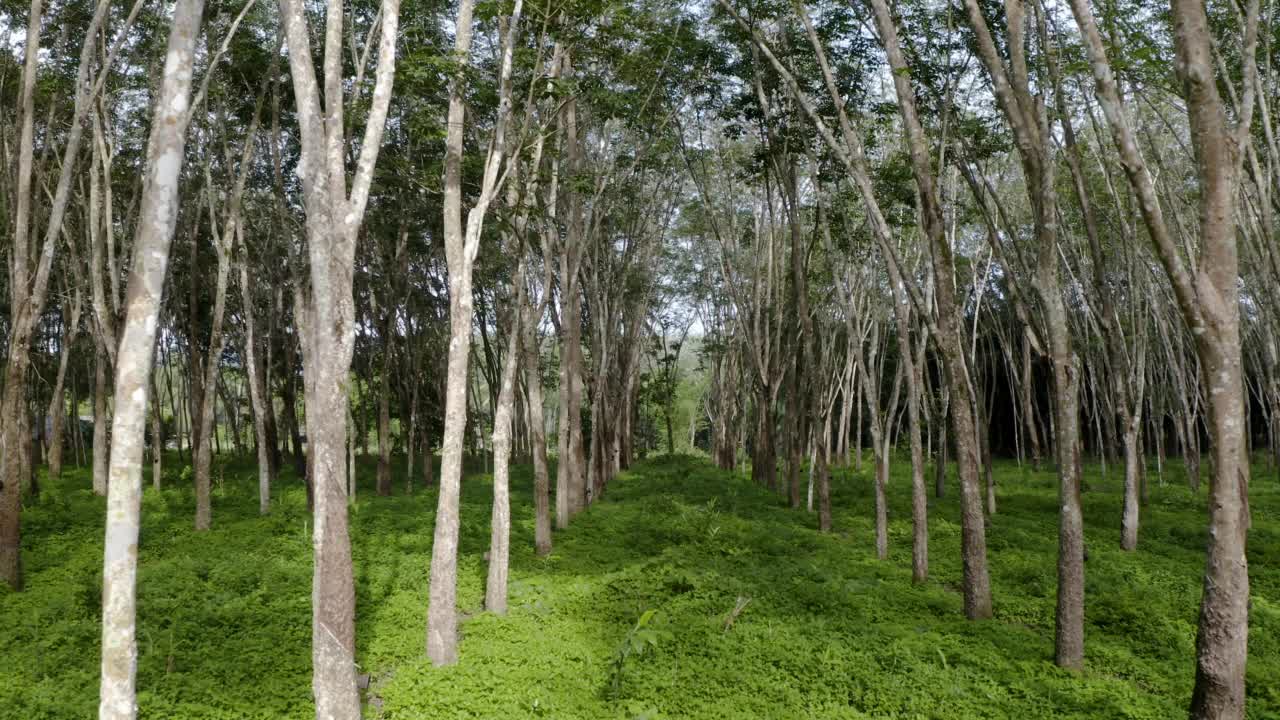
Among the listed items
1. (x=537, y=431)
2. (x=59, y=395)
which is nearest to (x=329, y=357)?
(x=537, y=431)

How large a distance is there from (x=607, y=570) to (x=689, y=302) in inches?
848

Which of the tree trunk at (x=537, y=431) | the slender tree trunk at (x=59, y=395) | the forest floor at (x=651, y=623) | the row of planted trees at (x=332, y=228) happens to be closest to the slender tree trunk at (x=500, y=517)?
the row of planted trees at (x=332, y=228)

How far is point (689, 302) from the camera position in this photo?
3256 cm

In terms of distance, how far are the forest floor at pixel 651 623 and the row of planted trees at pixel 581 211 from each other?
737mm

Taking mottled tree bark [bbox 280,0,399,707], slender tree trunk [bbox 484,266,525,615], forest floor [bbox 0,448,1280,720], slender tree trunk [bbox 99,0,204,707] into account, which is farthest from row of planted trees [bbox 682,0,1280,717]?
slender tree trunk [bbox 99,0,204,707]

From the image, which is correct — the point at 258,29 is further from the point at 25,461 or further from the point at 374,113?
the point at 25,461

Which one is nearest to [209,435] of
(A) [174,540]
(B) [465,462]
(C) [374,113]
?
(A) [174,540]

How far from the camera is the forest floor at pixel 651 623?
738cm

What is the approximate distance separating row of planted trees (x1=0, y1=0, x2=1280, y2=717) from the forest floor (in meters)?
0.74

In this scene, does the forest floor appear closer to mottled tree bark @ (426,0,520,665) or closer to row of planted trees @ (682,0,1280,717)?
mottled tree bark @ (426,0,520,665)

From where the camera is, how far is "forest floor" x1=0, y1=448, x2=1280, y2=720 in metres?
7.38

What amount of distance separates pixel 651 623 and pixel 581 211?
849 centimetres

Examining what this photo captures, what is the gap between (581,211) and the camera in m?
15.0

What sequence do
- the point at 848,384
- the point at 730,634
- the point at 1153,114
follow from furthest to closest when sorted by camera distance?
the point at 848,384 → the point at 1153,114 → the point at 730,634
